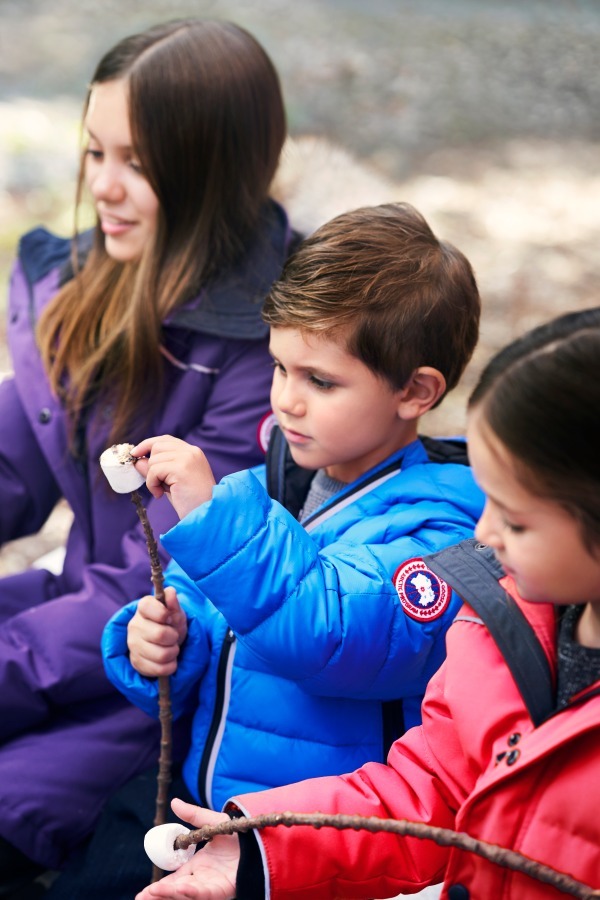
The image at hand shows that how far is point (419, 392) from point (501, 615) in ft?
1.79

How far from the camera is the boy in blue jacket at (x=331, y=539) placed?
1.67 meters

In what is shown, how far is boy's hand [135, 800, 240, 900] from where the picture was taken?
4.96 ft

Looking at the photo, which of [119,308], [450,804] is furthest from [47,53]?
[450,804]

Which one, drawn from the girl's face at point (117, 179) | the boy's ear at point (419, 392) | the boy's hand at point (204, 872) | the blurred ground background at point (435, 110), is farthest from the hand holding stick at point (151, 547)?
the blurred ground background at point (435, 110)

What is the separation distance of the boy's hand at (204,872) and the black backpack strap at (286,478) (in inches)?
26.1

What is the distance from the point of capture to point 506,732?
1.47 metres

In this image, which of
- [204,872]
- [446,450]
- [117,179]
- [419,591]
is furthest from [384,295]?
[204,872]

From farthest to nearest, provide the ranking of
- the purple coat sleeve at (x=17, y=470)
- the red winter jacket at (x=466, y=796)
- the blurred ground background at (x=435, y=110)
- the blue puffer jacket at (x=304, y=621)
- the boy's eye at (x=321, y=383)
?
the blurred ground background at (x=435, y=110)
the purple coat sleeve at (x=17, y=470)
the boy's eye at (x=321, y=383)
the blue puffer jacket at (x=304, y=621)
the red winter jacket at (x=466, y=796)

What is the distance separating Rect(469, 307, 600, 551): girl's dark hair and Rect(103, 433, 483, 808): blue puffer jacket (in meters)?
0.46

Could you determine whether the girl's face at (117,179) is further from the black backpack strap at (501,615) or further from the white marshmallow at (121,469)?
the black backpack strap at (501,615)

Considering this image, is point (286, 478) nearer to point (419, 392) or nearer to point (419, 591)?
point (419, 392)

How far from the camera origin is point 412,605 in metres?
1.76

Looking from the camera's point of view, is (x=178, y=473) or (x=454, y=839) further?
(x=178, y=473)

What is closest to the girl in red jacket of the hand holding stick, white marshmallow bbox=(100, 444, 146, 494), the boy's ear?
the hand holding stick
